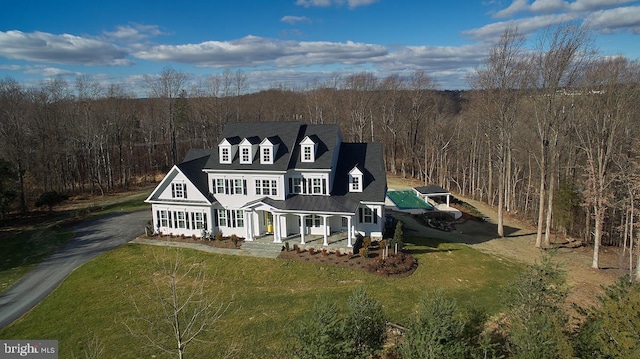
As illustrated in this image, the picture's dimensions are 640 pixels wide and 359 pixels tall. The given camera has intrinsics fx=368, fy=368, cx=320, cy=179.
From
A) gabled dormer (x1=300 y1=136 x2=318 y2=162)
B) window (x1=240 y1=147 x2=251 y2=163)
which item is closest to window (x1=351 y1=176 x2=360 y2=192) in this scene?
gabled dormer (x1=300 y1=136 x2=318 y2=162)

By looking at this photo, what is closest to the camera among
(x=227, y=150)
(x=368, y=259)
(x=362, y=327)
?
(x=362, y=327)

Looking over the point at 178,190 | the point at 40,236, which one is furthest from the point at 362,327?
the point at 40,236

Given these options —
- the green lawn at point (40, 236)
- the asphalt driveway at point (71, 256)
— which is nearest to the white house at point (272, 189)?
the asphalt driveway at point (71, 256)

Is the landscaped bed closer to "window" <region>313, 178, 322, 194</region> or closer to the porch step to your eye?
the porch step

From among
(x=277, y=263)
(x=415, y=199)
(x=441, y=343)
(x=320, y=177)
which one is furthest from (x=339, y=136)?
(x=441, y=343)

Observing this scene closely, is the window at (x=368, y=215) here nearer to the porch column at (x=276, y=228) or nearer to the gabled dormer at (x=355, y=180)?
the gabled dormer at (x=355, y=180)

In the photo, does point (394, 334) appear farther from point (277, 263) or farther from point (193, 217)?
point (193, 217)

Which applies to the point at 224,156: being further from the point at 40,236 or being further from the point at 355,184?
the point at 40,236
